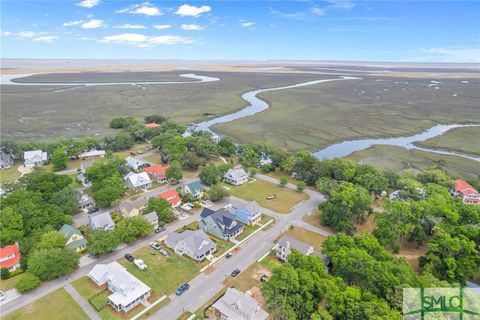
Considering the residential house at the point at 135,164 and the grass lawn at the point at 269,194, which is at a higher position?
the residential house at the point at 135,164

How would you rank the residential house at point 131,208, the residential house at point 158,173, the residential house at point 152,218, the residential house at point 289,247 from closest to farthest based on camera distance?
1. the residential house at point 289,247
2. the residential house at point 152,218
3. the residential house at point 131,208
4. the residential house at point 158,173

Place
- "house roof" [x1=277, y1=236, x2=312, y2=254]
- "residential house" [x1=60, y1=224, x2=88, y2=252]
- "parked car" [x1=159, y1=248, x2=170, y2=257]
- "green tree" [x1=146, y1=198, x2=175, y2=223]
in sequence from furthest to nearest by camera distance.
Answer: "green tree" [x1=146, y1=198, x2=175, y2=223] → "parked car" [x1=159, y1=248, x2=170, y2=257] → "residential house" [x1=60, y1=224, x2=88, y2=252] → "house roof" [x1=277, y1=236, x2=312, y2=254]

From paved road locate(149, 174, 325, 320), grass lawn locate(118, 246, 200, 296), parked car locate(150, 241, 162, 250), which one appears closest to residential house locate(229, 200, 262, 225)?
paved road locate(149, 174, 325, 320)

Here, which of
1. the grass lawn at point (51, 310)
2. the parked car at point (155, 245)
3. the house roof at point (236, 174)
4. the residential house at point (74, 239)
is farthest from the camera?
the house roof at point (236, 174)

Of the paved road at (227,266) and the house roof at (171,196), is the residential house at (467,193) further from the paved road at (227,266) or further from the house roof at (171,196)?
the house roof at (171,196)

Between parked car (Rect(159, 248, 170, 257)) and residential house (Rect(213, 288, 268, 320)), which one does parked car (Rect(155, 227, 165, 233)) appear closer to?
parked car (Rect(159, 248, 170, 257))

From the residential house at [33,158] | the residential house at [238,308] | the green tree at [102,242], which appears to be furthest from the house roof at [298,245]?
the residential house at [33,158]

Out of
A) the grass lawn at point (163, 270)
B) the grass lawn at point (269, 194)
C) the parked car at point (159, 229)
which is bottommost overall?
the grass lawn at point (163, 270)
